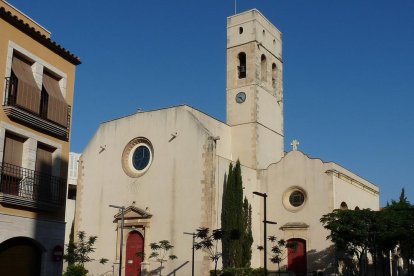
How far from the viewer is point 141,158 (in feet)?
125

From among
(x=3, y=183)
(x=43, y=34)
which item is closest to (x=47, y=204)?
(x=3, y=183)

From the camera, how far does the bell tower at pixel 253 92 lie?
128 feet

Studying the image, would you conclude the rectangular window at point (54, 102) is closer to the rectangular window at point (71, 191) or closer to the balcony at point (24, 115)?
the balcony at point (24, 115)

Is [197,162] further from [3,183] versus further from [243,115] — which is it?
[3,183]

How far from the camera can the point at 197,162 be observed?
34.8 m

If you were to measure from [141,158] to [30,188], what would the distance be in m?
20.4

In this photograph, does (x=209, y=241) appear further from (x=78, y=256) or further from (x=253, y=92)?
(x=253, y=92)

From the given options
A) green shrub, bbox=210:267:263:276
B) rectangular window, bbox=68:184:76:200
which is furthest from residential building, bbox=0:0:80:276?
rectangular window, bbox=68:184:76:200

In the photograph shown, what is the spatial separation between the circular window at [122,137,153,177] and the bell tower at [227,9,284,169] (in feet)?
20.0

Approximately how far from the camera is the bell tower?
128ft

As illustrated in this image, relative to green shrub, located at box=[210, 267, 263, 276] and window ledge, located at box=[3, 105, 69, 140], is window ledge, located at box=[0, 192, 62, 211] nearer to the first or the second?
window ledge, located at box=[3, 105, 69, 140]

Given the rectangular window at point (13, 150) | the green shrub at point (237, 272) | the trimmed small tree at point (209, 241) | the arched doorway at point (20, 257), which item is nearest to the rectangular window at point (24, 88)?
the rectangular window at point (13, 150)

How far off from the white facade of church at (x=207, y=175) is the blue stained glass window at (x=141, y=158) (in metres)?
0.07

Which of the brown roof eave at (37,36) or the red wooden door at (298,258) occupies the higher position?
the brown roof eave at (37,36)
